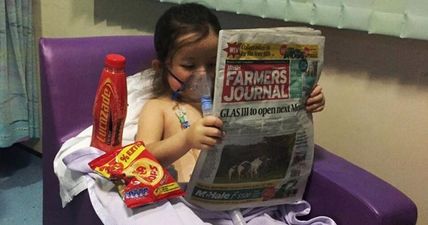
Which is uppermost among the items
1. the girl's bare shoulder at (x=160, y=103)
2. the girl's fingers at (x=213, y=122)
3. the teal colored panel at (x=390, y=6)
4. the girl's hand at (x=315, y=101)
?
the teal colored panel at (x=390, y=6)

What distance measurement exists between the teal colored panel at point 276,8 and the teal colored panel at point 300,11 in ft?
0.03

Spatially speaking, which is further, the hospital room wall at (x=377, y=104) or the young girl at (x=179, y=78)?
the hospital room wall at (x=377, y=104)

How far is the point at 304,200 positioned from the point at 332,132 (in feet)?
1.05

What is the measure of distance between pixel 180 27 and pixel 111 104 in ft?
0.79

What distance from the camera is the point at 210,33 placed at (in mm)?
1059

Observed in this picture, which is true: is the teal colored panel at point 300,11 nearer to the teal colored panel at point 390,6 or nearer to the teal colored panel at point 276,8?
the teal colored panel at point 276,8

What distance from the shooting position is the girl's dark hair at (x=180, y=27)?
1054mm

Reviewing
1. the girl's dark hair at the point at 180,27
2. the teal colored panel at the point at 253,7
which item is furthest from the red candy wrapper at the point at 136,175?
the teal colored panel at the point at 253,7

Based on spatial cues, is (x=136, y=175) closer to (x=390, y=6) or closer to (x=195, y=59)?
(x=195, y=59)

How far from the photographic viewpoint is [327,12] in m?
1.16

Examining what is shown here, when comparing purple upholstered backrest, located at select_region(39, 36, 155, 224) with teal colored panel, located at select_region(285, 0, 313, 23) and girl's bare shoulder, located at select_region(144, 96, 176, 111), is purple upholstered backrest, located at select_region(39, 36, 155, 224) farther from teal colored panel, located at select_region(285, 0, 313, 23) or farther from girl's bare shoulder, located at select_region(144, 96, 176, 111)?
teal colored panel, located at select_region(285, 0, 313, 23)

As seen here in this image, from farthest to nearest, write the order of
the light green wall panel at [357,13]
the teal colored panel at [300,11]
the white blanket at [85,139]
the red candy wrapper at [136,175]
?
1. the teal colored panel at [300,11]
2. the light green wall panel at [357,13]
3. the white blanket at [85,139]
4. the red candy wrapper at [136,175]

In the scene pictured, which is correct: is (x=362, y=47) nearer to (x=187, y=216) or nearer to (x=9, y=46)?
(x=187, y=216)

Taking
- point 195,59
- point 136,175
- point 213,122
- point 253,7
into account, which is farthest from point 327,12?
point 136,175
